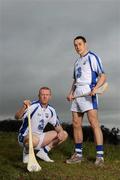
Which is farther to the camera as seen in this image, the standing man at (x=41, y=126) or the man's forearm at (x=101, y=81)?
the standing man at (x=41, y=126)

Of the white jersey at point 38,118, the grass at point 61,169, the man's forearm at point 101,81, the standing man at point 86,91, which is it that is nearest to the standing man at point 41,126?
the white jersey at point 38,118

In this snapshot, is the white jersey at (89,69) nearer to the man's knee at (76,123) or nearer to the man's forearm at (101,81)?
the man's forearm at (101,81)

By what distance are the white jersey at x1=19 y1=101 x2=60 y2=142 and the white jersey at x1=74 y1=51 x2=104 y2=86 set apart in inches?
33.5

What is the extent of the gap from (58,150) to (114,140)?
4.35 metres

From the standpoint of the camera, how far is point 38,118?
9.95 meters

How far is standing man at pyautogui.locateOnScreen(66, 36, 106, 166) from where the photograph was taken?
959cm

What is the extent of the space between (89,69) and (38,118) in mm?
1404

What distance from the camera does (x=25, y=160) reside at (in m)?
9.80

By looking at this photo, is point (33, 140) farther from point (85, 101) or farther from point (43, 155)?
point (85, 101)

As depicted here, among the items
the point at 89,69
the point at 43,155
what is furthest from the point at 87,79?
the point at 43,155

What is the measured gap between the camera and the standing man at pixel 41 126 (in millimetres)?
9664

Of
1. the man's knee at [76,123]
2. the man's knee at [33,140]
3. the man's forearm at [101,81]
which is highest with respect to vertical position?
the man's forearm at [101,81]

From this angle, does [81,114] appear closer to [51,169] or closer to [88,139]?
[51,169]

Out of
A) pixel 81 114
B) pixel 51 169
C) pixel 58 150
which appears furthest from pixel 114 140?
pixel 51 169
